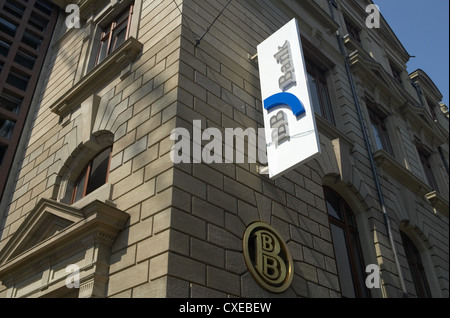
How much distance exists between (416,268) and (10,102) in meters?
14.4

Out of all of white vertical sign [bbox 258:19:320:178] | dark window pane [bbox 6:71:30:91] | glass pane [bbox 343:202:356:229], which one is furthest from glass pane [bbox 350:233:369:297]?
dark window pane [bbox 6:71:30:91]

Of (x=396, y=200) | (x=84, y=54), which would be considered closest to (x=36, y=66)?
(x=84, y=54)

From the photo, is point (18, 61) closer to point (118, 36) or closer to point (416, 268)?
point (118, 36)

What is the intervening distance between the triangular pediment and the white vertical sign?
3.97m

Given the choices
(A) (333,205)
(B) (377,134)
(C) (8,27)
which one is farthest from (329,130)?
(C) (8,27)

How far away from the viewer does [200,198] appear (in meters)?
6.88

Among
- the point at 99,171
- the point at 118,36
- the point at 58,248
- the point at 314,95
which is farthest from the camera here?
the point at 314,95

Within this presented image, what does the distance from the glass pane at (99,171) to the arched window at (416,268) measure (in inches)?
375

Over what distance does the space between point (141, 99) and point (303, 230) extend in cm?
428

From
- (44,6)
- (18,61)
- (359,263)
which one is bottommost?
(359,263)

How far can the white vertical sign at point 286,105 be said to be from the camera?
740cm

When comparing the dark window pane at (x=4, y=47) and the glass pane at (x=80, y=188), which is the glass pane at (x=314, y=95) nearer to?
the glass pane at (x=80, y=188)

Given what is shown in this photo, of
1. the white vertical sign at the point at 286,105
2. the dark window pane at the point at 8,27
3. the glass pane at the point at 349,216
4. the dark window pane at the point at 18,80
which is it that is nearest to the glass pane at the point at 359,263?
the glass pane at the point at 349,216

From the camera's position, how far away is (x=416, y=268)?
12.8 meters
